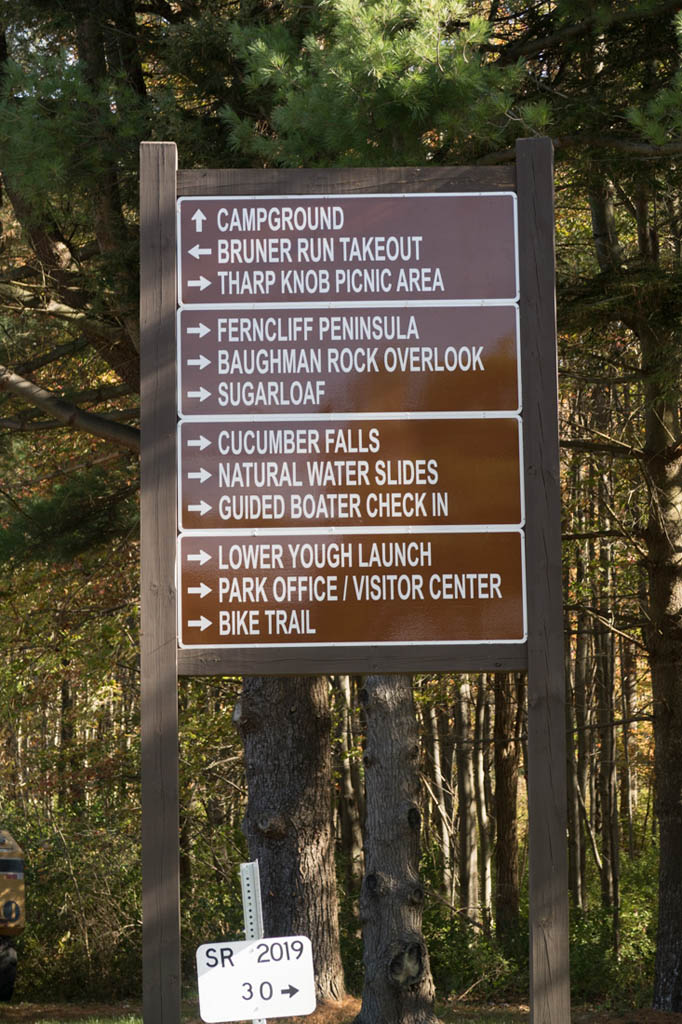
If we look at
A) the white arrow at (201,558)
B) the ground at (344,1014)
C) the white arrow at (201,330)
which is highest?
the white arrow at (201,330)

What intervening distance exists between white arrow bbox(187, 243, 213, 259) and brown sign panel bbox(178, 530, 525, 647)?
935mm

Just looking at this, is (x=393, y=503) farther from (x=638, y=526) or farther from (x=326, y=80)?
(x=638, y=526)

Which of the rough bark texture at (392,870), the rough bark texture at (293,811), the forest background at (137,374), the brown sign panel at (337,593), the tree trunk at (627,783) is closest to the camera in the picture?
the brown sign panel at (337,593)

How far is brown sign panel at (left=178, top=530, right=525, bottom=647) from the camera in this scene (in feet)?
11.7

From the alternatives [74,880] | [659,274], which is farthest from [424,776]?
[659,274]

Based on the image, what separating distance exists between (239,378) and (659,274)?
5.58 meters

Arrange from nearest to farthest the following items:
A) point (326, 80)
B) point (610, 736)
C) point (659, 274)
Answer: point (326, 80), point (659, 274), point (610, 736)

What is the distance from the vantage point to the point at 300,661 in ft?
11.7

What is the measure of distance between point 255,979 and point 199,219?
94.8 inches

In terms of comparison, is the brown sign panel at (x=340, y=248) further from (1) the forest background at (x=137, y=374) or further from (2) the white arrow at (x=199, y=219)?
(1) the forest background at (x=137, y=374)

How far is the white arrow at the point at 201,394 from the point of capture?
12.1 feet

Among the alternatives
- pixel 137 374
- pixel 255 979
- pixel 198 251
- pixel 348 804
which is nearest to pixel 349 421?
pixel 198 251

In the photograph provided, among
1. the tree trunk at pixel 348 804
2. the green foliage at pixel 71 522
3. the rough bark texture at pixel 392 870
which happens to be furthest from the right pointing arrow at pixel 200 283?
the tree trunk at pixel 348 804

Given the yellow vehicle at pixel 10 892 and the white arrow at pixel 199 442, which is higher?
the white arrow at pixel 199 442
